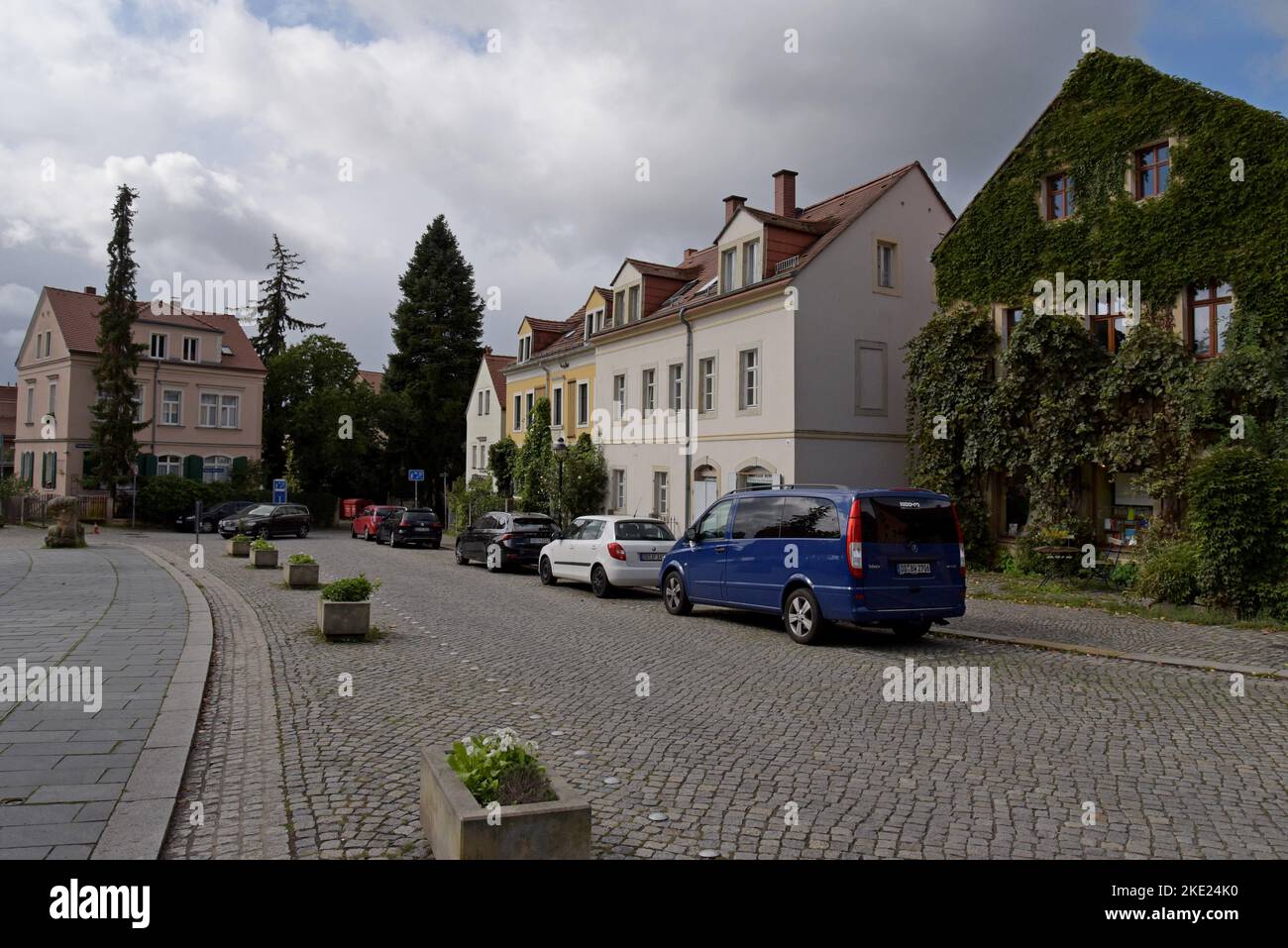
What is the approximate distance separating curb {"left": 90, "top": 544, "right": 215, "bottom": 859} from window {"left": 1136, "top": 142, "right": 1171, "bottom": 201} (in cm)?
1913

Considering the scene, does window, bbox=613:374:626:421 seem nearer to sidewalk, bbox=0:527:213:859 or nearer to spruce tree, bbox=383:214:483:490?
sidewalk, bbox=0:527:213:859

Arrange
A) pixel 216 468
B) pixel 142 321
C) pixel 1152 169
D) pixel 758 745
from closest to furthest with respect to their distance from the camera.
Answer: pixel 758 745
pixel 1152 169
pixel 142 321
pixel 216 468

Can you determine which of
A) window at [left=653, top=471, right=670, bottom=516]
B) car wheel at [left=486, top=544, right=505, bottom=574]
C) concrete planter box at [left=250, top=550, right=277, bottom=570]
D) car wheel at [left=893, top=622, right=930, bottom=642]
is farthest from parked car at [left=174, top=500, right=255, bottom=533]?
car wheel at [left=893, top=622, right=930, bottom=642]

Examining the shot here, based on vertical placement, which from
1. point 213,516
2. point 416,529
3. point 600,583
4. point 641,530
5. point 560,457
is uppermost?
point 560,457

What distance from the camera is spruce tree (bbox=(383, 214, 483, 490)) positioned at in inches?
2435

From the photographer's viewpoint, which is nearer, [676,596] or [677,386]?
[676,596]

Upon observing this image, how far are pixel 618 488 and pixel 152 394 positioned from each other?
31.5 m

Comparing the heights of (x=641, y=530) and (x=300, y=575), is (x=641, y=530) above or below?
above

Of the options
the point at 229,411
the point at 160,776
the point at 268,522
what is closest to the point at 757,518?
the point at 160,776

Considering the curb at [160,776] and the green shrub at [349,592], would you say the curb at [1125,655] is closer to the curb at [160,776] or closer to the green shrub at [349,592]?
the green shrub at [349,592]

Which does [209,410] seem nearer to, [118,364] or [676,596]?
[118,364]

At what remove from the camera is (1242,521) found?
1350 cm

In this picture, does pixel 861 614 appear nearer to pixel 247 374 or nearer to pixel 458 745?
pixel 458 745

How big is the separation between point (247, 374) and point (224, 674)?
49.4 meters
